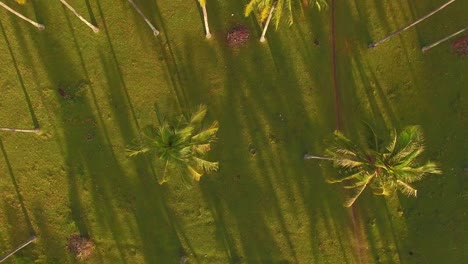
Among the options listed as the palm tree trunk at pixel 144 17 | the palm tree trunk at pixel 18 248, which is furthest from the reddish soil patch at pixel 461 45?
the palm tree trunk at pixel 18 248

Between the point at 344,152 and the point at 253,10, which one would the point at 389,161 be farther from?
the point at 253,10

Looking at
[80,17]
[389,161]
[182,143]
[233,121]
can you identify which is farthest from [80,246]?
[389,161]

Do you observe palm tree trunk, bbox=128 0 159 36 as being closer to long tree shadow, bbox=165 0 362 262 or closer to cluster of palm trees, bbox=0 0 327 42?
cluster of palm trees, bbox=0 0 327 42

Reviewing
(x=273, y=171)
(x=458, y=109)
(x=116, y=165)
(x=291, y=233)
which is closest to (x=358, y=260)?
(x=291, y=233)

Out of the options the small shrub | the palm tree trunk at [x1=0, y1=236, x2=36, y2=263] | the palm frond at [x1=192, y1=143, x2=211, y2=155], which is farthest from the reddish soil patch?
the palm tree trunk at [x1=0, y1=236, x2=36, y2=263]

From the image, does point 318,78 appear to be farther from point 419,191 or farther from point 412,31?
point 419,191

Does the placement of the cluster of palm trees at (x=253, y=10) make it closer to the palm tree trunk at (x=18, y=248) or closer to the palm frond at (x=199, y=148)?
the palm frond at (x=199, y=148)

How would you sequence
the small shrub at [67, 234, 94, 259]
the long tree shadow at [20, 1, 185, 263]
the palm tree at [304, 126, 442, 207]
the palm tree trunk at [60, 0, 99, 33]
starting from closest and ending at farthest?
the palm tree at [304, 126, 442, 207]
the palm tree trunk at [60, 0, 99, 33]
the long tree shadow at [20, 1, 185, 263]
the small shrub at [67, 234, 94, 259]
